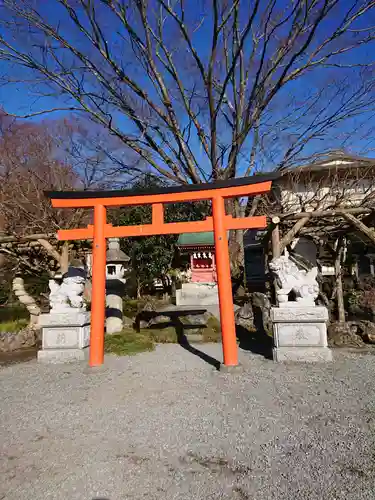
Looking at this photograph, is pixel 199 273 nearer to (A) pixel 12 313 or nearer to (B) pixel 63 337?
(A) pixel 12 313

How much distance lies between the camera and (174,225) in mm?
6020

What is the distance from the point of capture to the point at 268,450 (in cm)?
288

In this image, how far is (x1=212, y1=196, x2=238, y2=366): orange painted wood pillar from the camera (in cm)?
548

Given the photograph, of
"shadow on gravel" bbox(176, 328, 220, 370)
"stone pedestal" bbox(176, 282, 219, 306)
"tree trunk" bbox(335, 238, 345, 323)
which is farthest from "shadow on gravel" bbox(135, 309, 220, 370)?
"stone pedestal" bbox(176, 282, 219, 306)

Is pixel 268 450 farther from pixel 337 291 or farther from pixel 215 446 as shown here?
pixel 337 291

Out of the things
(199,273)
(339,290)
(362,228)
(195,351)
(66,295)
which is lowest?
(195,351)

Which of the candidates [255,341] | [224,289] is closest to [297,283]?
[224,289]

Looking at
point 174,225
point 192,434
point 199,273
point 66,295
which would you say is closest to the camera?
point 192,434

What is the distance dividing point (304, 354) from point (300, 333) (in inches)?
14.0

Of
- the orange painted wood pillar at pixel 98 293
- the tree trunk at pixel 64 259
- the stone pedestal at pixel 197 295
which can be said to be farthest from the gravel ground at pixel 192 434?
the stone pedestal at pixel 197 295

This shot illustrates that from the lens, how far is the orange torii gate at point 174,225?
18.4 feet

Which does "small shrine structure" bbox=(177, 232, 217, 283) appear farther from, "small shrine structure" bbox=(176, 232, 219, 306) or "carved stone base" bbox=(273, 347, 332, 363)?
"carved stone base" bbox=(273, 347, 332, 363)

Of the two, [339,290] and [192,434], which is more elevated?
[339,290]

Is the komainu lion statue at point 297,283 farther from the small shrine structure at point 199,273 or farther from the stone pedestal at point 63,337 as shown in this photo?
the small shrine structure at point 199,273
